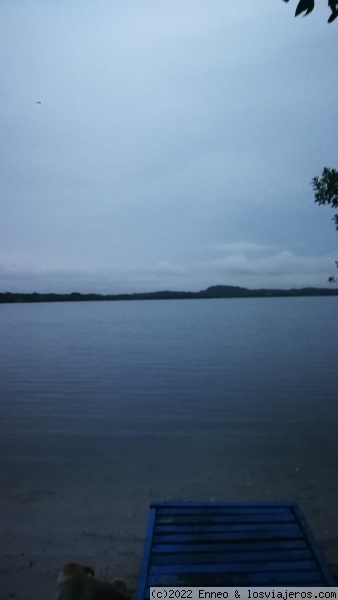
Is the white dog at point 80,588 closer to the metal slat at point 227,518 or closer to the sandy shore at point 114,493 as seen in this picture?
the metal slat at point 227,518

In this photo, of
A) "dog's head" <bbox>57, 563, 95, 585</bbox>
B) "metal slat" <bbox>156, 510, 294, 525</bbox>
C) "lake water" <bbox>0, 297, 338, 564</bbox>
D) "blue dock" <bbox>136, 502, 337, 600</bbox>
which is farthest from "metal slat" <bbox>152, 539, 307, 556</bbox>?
Answer: "lake water" <bbox>0, 297, 338, 564</bbox>

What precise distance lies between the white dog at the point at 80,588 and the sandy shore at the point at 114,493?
122cm

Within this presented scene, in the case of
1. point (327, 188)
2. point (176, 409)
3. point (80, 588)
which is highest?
point (327, 188)

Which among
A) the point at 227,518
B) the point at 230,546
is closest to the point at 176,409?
the point at 227,518

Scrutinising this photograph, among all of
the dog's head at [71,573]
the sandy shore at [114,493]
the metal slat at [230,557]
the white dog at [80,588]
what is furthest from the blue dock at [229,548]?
the sandy shore at [114,493]

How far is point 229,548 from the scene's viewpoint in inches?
157

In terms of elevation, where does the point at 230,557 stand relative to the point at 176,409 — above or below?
above

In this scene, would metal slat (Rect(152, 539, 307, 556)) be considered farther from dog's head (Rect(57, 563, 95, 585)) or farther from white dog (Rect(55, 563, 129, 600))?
A: dog's head (Rect(57, 563, 95, 585))

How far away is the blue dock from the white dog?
0.29 m

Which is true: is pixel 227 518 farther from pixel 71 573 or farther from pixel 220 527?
pixel 71 573

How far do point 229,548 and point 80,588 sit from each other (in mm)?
1140

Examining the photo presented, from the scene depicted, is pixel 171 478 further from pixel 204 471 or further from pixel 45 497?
pixel 45 497

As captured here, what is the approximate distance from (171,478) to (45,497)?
2072mm

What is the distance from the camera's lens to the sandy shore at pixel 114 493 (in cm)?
550
